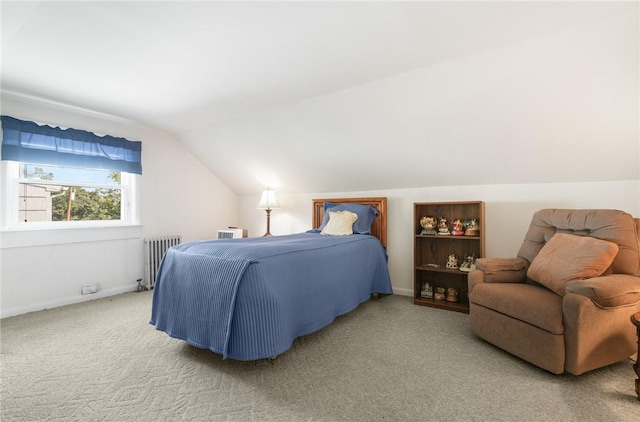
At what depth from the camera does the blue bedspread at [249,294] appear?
1.81 m

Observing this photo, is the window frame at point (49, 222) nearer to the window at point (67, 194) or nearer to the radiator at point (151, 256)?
the window at point (67, 194)

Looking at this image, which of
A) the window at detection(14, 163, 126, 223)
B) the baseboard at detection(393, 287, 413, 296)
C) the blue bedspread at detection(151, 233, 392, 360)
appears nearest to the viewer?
the blue bedspread at detection(151, 233, 392, 360)

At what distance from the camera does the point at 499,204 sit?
3.11 m

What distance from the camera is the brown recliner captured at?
1.71 m

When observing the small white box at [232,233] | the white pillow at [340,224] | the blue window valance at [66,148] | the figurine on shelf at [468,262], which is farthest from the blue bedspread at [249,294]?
the small white box at [232,233]

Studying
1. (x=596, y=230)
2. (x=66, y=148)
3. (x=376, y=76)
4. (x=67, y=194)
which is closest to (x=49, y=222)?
(x=67, y=194)

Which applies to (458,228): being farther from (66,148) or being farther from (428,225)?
(66,148)

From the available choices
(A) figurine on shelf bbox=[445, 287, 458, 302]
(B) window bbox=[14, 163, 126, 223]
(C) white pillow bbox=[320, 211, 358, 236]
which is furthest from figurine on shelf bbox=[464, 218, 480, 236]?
(B) window bbox=[14, 163, 126, 223]

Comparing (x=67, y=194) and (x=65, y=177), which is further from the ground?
(x=65, y=177)

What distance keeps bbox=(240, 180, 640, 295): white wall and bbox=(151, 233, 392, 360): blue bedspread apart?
1222mm

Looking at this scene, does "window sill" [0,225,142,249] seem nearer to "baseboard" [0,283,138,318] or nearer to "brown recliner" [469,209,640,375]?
"baseboard" [0,283,138,318]

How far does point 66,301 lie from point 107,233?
2.63 feet

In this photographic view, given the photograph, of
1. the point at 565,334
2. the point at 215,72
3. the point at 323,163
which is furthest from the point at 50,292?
the point at 565,334

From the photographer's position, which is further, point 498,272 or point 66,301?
point 66,301
